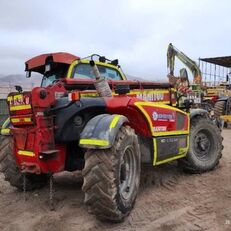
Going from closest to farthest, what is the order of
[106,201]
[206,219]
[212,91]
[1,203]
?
[106,201], [206,219], [1,203], [212,91]

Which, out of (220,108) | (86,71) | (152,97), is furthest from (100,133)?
(220,108)

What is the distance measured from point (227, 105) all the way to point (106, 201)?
14049mm

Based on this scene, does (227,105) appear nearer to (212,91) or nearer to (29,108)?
(212,91)

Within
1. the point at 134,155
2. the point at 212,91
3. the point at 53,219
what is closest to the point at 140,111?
the point at 134,155

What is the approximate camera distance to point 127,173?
5.40 m

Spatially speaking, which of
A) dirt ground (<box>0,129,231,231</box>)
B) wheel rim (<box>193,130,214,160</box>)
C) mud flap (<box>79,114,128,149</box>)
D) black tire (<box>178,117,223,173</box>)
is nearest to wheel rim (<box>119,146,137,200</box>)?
dirt ground (<box>0,129,231,231</box>)

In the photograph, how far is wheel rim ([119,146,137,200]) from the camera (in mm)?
5207

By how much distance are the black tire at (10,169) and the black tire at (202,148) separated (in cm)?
271

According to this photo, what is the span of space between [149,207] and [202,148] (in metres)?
2.57

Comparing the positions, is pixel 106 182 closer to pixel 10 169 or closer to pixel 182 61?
pixel 10 169

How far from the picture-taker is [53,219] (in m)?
5.09

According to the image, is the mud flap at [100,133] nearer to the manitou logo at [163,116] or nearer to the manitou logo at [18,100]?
the manitou logo at [18,100]

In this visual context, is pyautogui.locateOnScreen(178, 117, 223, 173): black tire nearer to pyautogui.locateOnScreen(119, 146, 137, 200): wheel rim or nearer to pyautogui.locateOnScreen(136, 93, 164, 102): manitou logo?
pyautogui.locateOnScreen(136, 93, 164, 102): manitou logo

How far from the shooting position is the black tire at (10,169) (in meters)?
5.95
